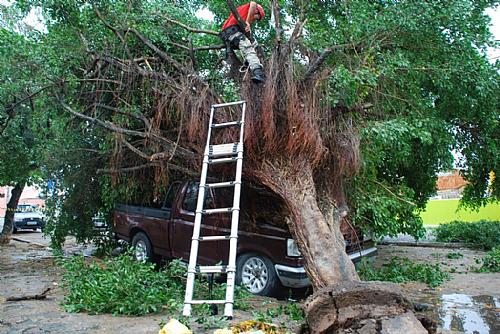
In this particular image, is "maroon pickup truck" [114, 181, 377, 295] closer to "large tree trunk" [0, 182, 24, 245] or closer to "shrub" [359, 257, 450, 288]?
"shrub" [359, 257, 450, 288]

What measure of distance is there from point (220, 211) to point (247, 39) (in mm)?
2611

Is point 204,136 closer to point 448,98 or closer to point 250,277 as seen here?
point 250,277

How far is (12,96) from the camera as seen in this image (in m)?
9.02

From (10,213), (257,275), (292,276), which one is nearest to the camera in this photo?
(292,276)

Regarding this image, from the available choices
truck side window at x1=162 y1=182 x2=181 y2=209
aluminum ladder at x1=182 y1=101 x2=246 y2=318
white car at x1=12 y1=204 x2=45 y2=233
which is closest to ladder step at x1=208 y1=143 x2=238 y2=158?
aluminum ladder at x1=182 y1=101 x2=246 y2=318

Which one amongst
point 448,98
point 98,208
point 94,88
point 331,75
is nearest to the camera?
point 331,75

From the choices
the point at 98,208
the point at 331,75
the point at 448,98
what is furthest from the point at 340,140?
the point at 98,208

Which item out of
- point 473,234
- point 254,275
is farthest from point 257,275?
point 473,234

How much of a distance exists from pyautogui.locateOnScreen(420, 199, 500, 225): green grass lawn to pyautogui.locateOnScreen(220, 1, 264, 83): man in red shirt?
18.5m

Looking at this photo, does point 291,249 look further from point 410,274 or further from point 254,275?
point 410,274

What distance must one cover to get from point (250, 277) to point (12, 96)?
597cm

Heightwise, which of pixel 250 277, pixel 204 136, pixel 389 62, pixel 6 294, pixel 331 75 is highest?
pixel 389 62

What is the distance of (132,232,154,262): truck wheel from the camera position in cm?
884

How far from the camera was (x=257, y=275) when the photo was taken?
22.3ft
